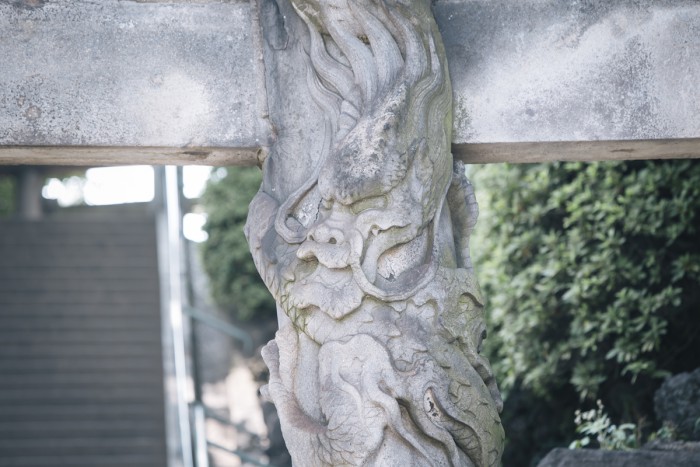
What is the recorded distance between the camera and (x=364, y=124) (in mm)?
3473

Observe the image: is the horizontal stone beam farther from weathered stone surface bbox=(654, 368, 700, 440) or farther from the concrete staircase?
the concrete staircase

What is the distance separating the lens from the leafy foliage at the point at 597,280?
16.9 feet

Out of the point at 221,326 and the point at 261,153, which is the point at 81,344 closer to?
the point at 221,326

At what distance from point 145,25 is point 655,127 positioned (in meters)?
1.74

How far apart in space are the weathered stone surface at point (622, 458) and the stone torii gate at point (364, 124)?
0.79 meters

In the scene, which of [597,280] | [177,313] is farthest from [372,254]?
[177,313]

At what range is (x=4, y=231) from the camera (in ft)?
32.7

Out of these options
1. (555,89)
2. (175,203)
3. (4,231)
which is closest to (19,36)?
(555,89)

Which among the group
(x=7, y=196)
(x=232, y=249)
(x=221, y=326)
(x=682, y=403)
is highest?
(x=7, y=196)

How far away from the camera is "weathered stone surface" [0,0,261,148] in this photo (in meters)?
3.75

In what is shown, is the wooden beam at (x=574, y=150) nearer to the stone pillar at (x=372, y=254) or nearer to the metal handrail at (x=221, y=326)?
the stone pillar at (x=372, y=254)

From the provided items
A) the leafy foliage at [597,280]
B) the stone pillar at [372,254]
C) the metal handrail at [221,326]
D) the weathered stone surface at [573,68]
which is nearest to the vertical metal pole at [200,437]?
the metal handrail at [221,326]

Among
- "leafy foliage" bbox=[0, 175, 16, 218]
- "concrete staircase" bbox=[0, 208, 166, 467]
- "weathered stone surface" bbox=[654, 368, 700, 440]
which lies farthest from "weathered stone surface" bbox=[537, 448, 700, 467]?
"leafy foliage" bbox=[0, 175, 16, 218]

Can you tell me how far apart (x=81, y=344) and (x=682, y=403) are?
5424mm
